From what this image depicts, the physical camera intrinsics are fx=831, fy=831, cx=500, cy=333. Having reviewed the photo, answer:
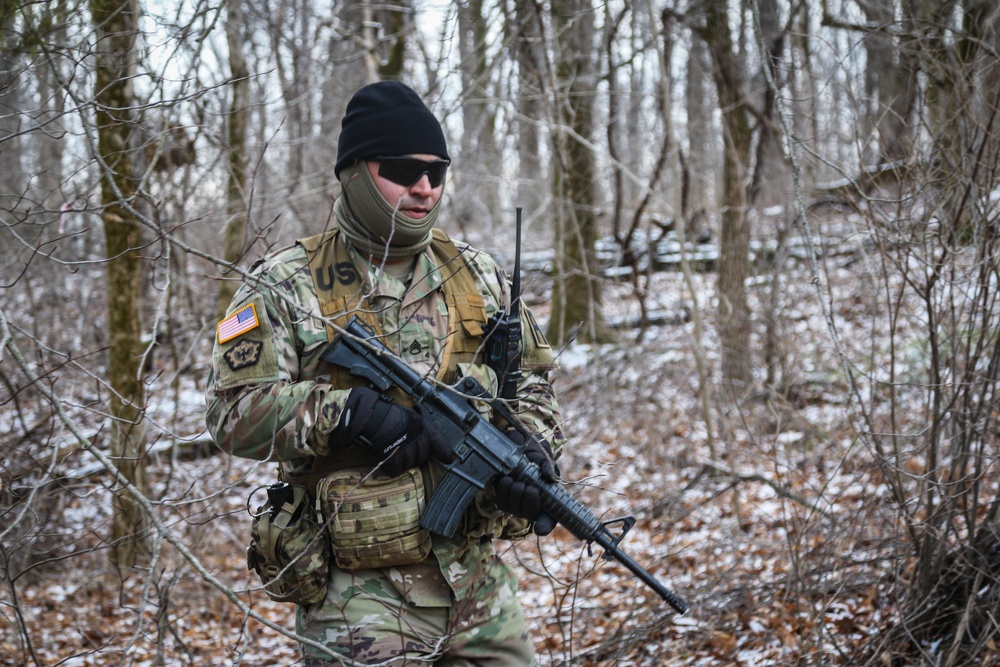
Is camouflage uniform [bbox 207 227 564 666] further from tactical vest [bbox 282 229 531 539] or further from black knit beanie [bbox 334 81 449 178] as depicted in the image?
black knit beanie [bbox 334 81 449 178]

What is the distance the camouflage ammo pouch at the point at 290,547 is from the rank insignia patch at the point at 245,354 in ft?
1.28

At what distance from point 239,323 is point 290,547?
67 cm

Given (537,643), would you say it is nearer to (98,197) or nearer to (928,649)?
(928,649)

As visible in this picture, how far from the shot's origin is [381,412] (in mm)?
2316

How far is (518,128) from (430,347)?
11884 mm

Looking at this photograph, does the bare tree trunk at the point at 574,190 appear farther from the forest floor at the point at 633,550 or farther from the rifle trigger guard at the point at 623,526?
the rifle trigger guard at the point at 623,526

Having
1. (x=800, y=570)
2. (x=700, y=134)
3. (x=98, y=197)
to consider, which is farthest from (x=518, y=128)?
(x=800, y=570)

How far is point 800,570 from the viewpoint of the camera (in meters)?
3.62

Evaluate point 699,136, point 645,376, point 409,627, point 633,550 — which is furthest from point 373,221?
point 699,136

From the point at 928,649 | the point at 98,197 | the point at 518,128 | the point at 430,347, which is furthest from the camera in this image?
the point at 518,128

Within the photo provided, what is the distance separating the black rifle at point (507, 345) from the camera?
2.65 m

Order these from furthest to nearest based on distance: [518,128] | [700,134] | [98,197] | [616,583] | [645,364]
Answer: [700,134] < [518,128] < [645,364] < [98,197] < [616,583]

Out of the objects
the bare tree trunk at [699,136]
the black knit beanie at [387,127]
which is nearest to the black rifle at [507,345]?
the black knit beanie at [387,127]

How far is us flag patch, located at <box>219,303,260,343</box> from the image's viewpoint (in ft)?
7.80
